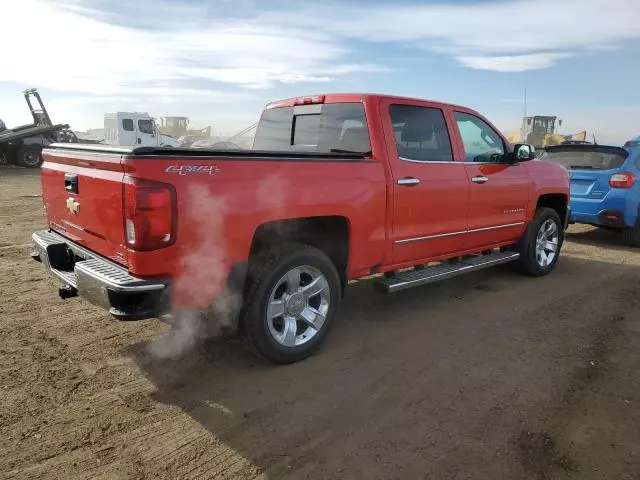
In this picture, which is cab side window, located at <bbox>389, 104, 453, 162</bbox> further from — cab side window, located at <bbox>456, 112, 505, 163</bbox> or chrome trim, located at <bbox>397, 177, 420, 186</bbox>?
cab side window, located at <bbox>456, 112, 505, 163</bbox>

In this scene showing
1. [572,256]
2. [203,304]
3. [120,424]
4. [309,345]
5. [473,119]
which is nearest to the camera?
[120,424]

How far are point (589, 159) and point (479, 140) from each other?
160 inches

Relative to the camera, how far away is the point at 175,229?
9.65ft

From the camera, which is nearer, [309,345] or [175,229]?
[175,229]

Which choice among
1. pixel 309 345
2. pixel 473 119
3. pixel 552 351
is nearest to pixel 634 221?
pixel 473 119

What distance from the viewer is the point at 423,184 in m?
4.42

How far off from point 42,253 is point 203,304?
5.20 feet

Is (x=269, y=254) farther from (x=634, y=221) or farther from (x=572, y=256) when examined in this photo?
(x=634, y=221)

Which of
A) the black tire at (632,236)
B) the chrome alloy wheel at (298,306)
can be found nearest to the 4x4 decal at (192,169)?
the chrome alloy wheel at (298,306)

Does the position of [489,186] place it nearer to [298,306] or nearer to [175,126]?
[298,306]

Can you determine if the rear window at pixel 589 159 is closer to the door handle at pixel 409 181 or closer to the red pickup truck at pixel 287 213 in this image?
the red pickup truck at pixel 287 213

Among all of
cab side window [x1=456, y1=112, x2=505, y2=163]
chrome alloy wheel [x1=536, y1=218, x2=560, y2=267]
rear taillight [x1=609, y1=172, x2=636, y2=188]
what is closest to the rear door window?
rear taillight [x1=609, y1=172, x2=636, y2=188]

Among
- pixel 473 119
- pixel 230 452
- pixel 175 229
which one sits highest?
pixel 473 119

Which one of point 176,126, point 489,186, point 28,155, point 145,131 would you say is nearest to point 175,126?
point 176,126
